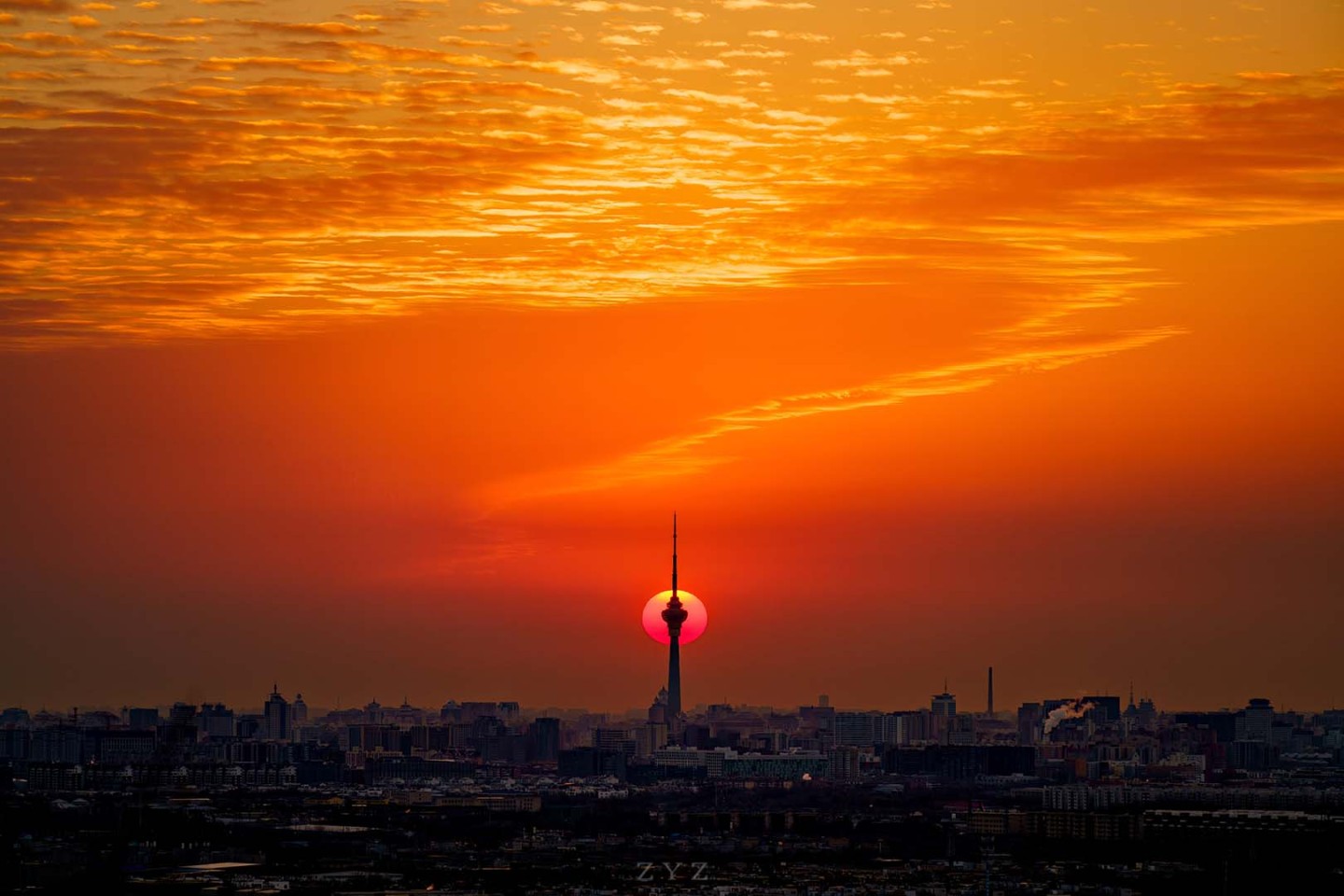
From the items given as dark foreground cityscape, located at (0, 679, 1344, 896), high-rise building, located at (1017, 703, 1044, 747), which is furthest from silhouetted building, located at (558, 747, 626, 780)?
high-rise building, located at (1017, 703, 1044, 747)

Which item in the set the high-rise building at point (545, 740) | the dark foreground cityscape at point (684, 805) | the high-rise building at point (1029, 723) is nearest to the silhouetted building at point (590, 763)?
the dark foreground cityscape at point (684, 805)

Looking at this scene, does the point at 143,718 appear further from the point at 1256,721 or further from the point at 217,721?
the point at 1256,721

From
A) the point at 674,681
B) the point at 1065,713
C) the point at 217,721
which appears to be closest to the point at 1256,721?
the point at 1065,713

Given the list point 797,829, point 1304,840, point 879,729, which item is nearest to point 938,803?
point 797,829

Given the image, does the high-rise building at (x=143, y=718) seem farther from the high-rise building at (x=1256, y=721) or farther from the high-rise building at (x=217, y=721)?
the high-rise building at (x=1256, y=721)

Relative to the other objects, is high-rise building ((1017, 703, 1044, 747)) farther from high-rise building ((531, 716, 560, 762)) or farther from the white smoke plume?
high-rise building ((531, 716, 560, 762))

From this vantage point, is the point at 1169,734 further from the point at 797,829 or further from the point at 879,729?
the point at 797,829
